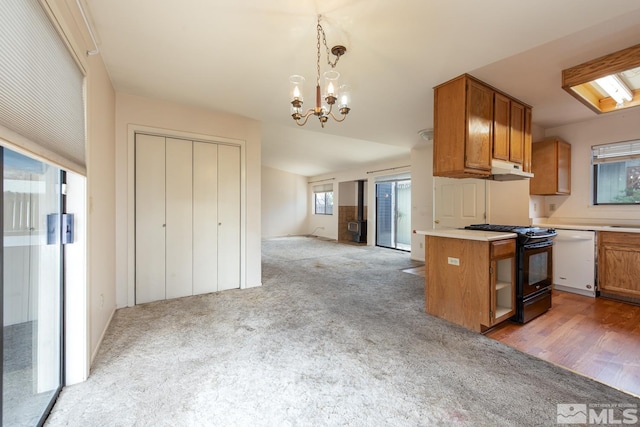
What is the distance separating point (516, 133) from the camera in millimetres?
2980

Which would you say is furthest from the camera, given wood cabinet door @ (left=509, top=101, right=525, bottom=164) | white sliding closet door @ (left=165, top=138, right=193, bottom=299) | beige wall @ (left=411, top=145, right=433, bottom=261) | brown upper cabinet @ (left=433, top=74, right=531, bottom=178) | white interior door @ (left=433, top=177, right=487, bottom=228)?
beige wall @ (left=411, top=145, right=433, bottom=261)

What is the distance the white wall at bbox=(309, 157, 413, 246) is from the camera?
680 cm

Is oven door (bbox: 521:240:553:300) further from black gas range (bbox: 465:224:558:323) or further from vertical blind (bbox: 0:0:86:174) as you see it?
vertical blind (bbox: 0:0:86:174)

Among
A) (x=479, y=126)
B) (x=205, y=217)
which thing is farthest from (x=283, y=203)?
(x=479, y=126)

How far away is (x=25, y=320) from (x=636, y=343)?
4.27m

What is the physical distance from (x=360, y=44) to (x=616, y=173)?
13.1 ft

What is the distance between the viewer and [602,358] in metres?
1.99

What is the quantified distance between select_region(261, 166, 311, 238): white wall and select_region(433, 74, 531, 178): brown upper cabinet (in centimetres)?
742

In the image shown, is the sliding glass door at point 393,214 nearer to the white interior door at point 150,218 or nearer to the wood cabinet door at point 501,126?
the wood cabinet door at point 501,126

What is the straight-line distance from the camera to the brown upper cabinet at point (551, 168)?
3.66 metres

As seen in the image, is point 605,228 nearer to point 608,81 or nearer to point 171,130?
point 608,81

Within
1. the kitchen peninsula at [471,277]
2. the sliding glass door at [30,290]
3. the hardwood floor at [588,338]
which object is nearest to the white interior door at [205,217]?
the sliding glass door at [30,290]

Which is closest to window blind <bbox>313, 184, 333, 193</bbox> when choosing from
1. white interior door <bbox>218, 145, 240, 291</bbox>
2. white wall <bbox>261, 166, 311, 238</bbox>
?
white wall <bbox>261, 166, 311, 238</bbox>

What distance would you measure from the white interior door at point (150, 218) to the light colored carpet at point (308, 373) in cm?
23
